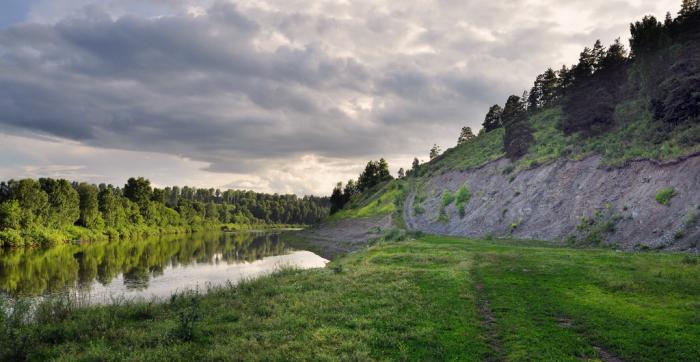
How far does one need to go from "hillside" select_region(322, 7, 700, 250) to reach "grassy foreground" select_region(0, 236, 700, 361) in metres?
12.6

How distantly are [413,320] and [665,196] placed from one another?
3348 centimetres

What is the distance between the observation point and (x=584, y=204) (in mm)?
47656

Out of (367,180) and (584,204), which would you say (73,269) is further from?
(367,180)

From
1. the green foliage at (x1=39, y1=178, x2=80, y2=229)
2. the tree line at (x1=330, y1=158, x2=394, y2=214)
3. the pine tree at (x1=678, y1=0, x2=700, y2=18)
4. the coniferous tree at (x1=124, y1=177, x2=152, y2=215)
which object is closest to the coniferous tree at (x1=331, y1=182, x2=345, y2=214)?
the tree line at (x1=330, y1=158, x2=394, y2=214)

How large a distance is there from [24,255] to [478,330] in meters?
84.1

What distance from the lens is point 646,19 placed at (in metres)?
74.1

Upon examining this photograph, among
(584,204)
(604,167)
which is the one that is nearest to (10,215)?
(584,204)

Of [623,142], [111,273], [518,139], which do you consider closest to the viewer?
[111,273]

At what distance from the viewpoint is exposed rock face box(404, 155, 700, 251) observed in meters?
35.7

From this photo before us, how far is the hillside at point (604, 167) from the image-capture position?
38.8 meters

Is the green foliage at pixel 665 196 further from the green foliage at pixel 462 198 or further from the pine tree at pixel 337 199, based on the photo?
the pine tree at pixel 337 199

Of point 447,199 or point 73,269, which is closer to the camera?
point 73,269

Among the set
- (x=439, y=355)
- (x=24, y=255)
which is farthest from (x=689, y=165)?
(x=24, y=255)

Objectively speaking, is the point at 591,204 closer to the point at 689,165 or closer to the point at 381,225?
the point at 689,165
